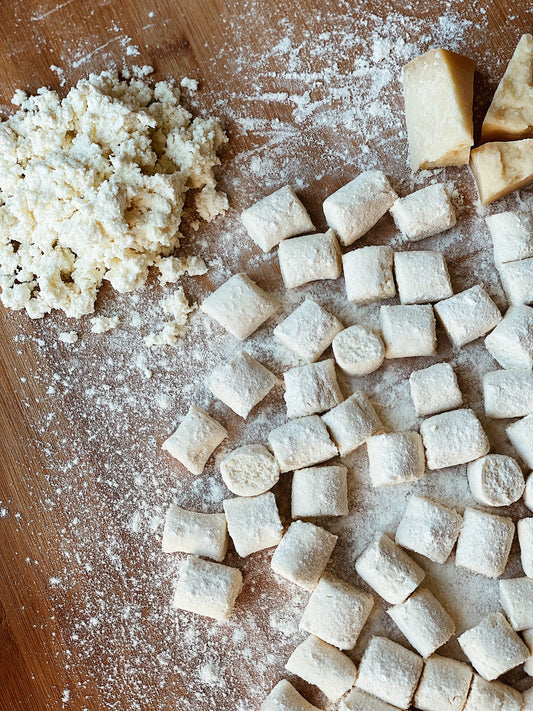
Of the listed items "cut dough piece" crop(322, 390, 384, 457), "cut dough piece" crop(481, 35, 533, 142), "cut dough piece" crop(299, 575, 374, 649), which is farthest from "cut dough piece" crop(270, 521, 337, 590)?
"cut dough piece" crop(481, 35, 533, 142)

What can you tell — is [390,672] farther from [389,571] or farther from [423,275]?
[423,275]

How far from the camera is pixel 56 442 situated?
2164mm

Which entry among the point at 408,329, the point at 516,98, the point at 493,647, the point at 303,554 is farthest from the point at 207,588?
the point at 516,98

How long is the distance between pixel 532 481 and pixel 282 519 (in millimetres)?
755

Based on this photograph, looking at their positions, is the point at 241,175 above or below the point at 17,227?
below

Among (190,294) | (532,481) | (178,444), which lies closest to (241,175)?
(190,294)

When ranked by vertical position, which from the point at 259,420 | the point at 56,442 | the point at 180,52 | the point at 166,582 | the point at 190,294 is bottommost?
the point at 166,582

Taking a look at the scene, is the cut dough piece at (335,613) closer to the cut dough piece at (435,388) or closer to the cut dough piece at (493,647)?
the cut dough piece at (493,647)

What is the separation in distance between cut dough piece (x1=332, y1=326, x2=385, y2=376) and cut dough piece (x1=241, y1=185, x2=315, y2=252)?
0.36 meters

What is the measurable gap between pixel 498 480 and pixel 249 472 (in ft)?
2.41

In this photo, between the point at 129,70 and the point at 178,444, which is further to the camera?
the point at 129,70

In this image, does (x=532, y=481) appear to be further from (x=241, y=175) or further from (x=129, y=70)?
(x=129, y=70)

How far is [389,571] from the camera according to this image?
1.93 m

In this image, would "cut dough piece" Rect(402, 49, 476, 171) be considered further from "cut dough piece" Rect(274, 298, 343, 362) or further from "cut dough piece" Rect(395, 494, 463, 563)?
"cut dough piece" Rect(395, 494, 463, 563)
